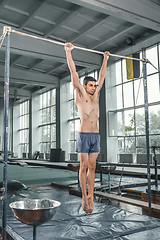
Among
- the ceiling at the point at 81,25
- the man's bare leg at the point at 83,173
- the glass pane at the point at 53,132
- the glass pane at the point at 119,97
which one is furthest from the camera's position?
the glass pane at the point at 53,132

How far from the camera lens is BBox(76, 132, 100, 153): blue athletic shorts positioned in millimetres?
2793

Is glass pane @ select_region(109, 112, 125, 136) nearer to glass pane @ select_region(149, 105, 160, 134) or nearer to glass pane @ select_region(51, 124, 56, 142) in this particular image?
glass pane @ select_region(149, 105, 160, 134)

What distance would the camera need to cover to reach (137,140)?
10.6m

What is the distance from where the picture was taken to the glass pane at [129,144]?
10828mm

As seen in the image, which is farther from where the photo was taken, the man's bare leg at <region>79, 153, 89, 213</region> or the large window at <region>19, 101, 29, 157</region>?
the large window at <region>19, 101, 29, 157</region>

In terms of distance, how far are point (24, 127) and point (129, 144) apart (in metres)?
11.5

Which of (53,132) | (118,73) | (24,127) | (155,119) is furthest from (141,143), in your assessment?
(24,127)

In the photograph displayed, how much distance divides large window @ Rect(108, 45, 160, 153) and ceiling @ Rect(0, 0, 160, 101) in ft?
3.16

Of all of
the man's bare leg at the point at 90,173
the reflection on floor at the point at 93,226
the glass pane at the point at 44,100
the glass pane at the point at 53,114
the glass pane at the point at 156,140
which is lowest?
the reflection on floor at the point at 93,226

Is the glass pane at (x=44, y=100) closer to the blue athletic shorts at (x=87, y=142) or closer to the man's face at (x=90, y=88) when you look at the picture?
the man's face at (x=90, y=88)

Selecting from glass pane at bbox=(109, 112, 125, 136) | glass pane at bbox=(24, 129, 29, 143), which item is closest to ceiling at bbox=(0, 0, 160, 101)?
glass pane at bbox=(109, 112, 125, 136)

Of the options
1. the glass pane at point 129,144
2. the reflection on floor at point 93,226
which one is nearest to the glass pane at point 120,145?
the glass pane at point 129,144

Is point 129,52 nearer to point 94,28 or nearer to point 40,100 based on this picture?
point 94,28

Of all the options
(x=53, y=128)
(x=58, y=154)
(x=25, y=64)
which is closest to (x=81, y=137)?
(x=58, y=154)
